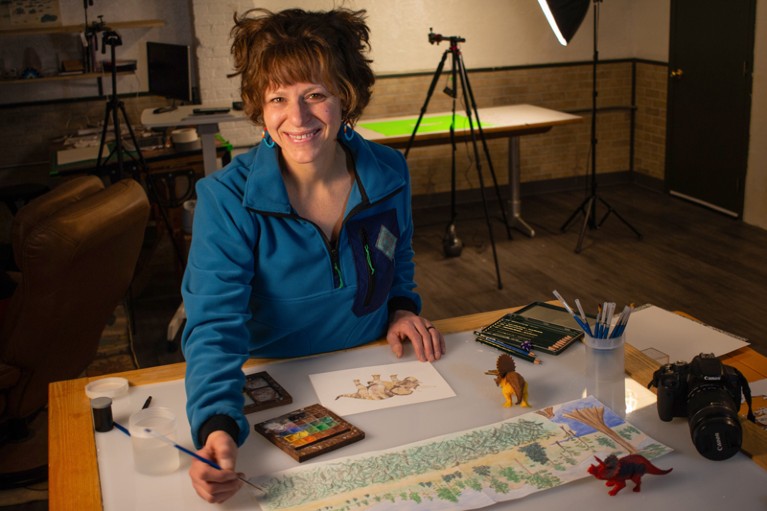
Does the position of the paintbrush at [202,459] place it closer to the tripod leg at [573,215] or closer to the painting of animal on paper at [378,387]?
the painting of animal on paper at [378,387]

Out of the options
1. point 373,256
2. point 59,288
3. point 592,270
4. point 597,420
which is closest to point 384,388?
point 373,256

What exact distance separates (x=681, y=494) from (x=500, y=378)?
42 cm

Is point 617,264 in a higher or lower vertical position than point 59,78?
lower

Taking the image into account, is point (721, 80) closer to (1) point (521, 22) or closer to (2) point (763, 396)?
(1) point (521, 22)

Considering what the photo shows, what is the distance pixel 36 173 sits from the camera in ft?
19.9

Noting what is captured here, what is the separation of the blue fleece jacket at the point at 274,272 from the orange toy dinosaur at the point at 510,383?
1.21 feet

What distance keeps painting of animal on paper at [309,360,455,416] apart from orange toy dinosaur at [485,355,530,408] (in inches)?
4.2

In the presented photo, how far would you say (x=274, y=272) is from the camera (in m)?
1.79

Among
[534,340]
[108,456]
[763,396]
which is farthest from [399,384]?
[763,396]

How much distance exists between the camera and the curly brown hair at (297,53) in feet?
5.56

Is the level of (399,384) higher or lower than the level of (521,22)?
lower

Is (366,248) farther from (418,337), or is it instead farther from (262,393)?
(262,393)

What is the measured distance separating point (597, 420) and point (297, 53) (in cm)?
89

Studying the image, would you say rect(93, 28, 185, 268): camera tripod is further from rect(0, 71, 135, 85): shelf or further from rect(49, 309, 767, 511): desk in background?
rect(49, 309, 767, 511): desk in background
